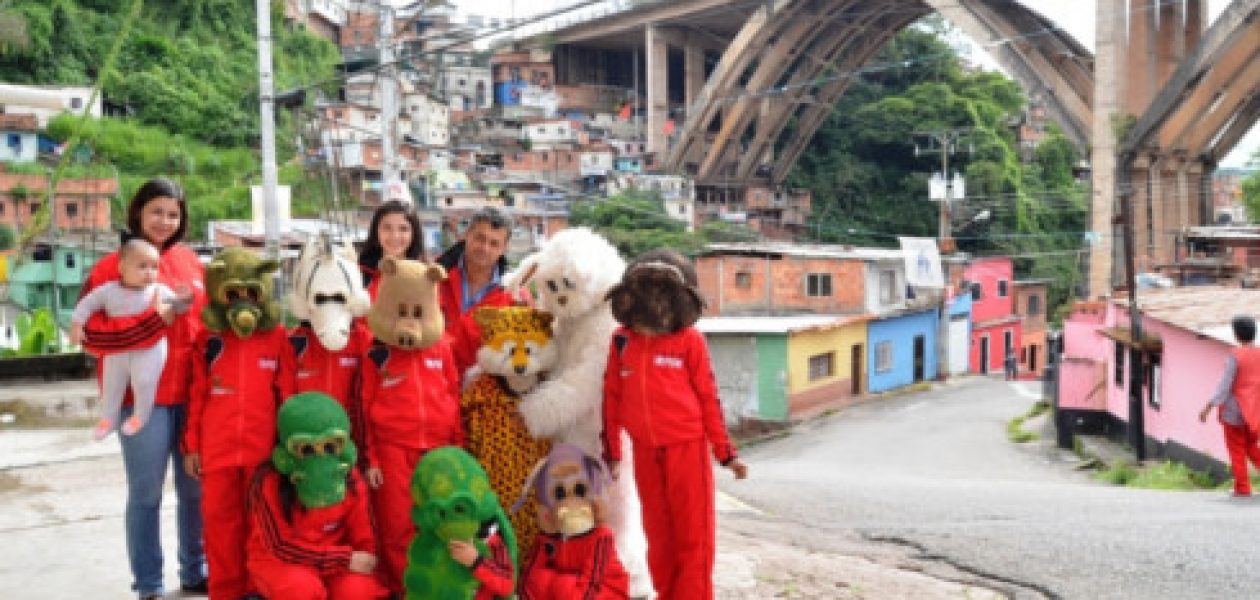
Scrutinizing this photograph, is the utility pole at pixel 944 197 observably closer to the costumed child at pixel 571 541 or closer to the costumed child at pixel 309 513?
the costumed child at pixel 571 541

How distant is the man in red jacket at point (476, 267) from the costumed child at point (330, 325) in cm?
46

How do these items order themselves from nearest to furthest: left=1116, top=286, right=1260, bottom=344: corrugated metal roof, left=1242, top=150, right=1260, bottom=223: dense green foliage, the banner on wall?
1. left=1116, top=286, right=1260, bottom=344: corrugated metal roof
2. the banner on wall
3. left=1242, top=150, right=1260, bottom=223: dense green foliage

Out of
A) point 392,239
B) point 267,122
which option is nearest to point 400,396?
point 392,239

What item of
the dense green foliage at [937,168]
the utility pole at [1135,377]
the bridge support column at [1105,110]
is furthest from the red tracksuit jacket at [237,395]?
the dense green foliage at [937,168]

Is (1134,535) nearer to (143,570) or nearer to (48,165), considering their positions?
(143,570)

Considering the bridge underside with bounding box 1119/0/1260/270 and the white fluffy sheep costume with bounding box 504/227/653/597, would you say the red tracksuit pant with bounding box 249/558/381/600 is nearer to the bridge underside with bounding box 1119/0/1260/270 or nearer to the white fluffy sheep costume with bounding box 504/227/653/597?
the white fluffy sheep costume with bounding box 504/227/653/597

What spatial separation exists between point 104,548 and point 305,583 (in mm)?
1858

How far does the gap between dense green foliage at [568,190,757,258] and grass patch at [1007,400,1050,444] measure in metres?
16.1

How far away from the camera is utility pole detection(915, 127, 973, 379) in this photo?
93.8 feet

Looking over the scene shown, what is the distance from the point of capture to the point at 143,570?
13.3ft

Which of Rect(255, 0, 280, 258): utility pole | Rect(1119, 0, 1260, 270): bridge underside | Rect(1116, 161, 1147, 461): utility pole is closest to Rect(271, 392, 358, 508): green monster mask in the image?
Rect(255, 0, 280, 258): utility pole

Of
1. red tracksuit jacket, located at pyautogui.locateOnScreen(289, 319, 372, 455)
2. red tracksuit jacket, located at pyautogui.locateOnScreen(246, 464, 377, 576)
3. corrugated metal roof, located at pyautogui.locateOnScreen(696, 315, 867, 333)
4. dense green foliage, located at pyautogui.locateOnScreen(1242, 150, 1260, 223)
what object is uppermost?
dense green foliage, located at pyautogui.locateOnScreen(1242, 150, 1260, 223)

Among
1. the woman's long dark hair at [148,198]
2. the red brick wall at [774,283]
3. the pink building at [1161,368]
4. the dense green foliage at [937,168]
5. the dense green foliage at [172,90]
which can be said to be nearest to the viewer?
the woman's long dark hair at [148,198]

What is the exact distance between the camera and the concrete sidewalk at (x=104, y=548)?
14.8 ft
